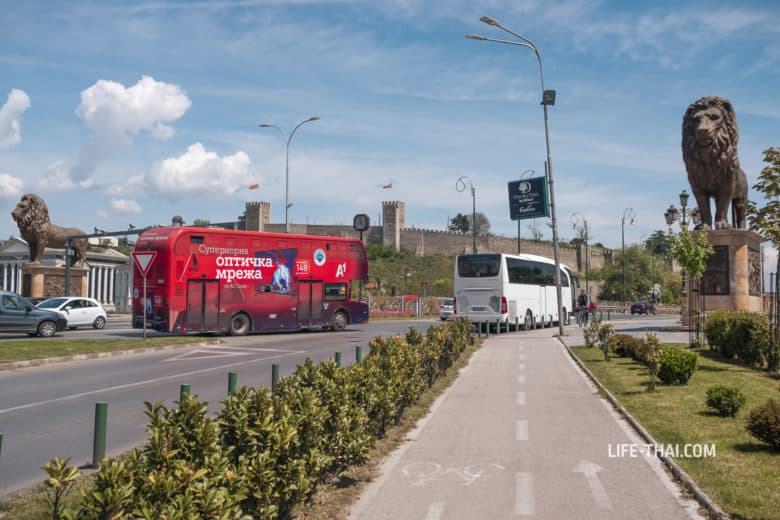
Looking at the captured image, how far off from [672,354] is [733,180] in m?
17.5

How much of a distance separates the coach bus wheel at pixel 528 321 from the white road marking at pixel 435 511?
3019 centimetres

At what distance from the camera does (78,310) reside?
32.9 metres

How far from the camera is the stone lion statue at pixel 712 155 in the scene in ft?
92.9

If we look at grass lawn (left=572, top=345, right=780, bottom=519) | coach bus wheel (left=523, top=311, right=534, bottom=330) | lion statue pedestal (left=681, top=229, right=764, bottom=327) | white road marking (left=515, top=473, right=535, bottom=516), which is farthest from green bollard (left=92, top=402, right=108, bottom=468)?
coach bus wheel (left=523, top=311, right=534, bottom=330)

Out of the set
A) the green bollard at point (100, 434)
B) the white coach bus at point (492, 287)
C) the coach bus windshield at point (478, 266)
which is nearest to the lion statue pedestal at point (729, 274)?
the white coach bus at point (492, 287)

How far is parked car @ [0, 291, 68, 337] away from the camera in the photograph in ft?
86.4

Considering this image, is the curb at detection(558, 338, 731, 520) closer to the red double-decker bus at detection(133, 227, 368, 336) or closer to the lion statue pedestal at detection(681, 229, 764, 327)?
the red double-decker bus at detection(133, 227, 368, 336)

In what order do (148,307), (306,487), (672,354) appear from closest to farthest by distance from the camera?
(306,487)
(672,354)
(148,307)

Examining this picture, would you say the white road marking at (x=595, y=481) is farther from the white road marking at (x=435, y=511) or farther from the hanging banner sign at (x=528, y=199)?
the hanging banner sign at (x=528, y=199)

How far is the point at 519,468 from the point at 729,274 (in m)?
24.4

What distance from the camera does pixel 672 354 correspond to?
14430mm

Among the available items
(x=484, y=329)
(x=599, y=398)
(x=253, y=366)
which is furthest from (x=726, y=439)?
(x=484, y=329)

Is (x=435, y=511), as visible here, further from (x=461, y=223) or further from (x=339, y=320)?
(x=461, y=223)

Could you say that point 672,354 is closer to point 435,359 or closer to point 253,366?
point 435,359
